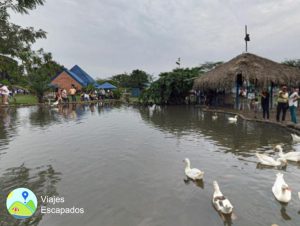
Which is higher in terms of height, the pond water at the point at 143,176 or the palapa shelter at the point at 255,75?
the palapa shelter at the point at 255,75

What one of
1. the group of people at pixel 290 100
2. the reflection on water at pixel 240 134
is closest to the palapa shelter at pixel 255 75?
the reflection on water at pixel 240 134

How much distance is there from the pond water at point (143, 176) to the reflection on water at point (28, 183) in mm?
17

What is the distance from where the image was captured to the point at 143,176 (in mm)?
6492

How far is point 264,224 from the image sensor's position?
434cm

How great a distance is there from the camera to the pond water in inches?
181

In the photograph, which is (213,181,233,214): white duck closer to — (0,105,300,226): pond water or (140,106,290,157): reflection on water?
(0,105,300,226): pond water

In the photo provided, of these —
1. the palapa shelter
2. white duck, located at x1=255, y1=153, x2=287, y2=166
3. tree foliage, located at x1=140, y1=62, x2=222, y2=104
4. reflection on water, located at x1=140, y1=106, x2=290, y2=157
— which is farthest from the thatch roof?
Result: white duck, located at x1=255, y1=153, x2=287, y2=166

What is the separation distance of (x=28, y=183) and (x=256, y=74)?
17.9 m

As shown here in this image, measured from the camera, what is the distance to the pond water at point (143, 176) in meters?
4.60

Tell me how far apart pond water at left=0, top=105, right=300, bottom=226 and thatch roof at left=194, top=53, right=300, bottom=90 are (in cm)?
894

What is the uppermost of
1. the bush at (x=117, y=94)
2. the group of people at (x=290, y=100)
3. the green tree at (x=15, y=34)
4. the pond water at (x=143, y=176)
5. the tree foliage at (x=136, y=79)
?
the tree foliage at (x=136, y=79)

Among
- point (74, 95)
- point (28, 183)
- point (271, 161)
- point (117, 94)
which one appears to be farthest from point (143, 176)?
point (117, 94)

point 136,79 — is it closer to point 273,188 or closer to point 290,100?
point 290,100

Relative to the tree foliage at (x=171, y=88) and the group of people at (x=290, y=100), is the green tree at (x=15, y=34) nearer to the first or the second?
the group of people at (x=290, y=100)
